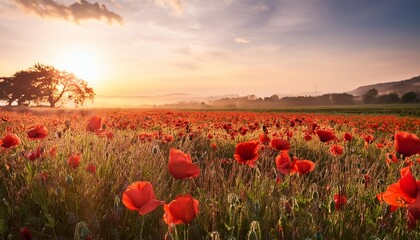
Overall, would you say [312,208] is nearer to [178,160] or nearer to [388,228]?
[388,228]

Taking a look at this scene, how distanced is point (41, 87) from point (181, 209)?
165 feet

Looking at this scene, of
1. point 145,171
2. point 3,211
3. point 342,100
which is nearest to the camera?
point 3,211

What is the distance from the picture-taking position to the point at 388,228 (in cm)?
308

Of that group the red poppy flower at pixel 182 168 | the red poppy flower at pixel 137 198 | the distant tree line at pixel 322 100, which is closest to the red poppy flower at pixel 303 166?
the red poppy flower at pixel 182 168

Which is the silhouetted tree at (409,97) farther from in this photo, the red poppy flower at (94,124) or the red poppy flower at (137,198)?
the red poppy flower at (137,198)

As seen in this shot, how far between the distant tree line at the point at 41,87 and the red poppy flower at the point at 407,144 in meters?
48.2

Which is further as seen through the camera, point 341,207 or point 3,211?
point 3,211

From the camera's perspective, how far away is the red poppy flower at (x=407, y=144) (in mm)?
2531

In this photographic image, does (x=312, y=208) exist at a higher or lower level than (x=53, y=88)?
lower

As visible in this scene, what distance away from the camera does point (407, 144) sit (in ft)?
8.42

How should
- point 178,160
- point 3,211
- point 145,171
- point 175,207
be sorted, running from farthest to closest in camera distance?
point 145,171
point 3,211
point 178,160
point 175,207

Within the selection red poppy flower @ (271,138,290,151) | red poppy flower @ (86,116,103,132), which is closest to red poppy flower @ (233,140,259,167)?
red poppy flower @ (271,138,290,151)

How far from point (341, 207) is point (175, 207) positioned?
5.39ft

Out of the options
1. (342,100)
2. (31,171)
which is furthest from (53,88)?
(342,100)
